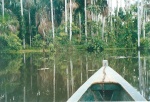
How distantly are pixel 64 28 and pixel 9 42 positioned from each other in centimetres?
510

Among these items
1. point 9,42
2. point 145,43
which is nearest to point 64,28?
point 9,42

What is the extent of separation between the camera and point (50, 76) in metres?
12.1

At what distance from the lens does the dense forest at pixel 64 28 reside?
26922 mm

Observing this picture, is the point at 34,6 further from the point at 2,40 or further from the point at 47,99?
the point at 47,99

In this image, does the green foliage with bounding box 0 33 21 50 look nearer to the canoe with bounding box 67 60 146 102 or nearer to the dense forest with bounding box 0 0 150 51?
the dense forest with bounding box 0 0 150 51

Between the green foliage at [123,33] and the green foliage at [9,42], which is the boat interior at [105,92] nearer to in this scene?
the green foliage at [9,42]

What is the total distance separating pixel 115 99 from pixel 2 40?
20920 millimetres

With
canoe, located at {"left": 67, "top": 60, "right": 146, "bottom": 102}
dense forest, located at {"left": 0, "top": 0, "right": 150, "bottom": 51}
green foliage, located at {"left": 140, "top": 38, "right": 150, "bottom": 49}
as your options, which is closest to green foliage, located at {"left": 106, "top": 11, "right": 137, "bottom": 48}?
dense forest, located at {"left": 0, "top": 0, "right": 150, "bottom": 51}

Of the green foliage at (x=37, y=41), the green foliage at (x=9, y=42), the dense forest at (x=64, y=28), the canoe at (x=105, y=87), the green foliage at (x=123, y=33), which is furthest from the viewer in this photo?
the green foliage at (x=123, y=33)

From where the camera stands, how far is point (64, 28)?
93.0 ft

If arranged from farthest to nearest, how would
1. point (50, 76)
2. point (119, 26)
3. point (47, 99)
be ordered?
point (119, 26) < point (50, 76) < point (47, 99)

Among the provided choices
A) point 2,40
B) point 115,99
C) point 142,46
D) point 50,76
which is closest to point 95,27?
point 142,46

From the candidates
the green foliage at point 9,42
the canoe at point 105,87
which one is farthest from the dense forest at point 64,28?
the canoe at point 105,87

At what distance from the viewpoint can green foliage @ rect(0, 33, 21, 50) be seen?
25575 millimetres
